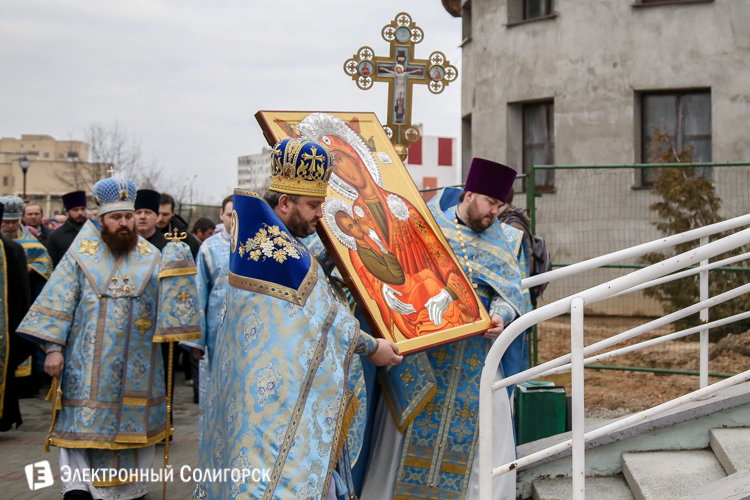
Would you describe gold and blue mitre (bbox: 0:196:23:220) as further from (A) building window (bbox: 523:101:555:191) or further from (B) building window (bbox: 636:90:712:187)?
(B) building window (bbox: 636:90:712:187)

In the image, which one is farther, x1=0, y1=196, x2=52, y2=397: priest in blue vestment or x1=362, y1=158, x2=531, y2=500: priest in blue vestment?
x1=0, y1=196, x2=52, y2=397: priest in blue vestment

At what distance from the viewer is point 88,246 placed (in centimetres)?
546

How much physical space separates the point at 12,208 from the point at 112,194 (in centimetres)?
345

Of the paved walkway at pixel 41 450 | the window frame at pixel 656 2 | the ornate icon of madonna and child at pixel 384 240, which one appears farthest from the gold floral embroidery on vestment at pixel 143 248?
the window frame at pixel 656 2


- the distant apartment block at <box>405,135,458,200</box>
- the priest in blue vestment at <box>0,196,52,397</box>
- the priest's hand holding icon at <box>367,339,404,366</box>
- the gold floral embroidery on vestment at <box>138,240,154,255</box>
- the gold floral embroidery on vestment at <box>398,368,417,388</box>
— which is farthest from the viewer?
the distant apartment block at <box>405,135,458,200</box>

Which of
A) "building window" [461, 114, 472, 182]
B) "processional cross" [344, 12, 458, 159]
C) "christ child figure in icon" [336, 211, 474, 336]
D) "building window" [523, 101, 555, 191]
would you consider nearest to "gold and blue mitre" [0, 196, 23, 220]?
"processional cross" [344, 12, 458, 159]

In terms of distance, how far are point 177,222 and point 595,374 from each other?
4.98 m

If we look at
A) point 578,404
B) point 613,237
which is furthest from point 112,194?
point 613,237

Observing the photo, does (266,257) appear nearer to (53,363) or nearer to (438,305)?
(438,305)

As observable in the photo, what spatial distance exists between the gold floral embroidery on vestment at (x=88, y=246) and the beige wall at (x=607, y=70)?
8.02 metres

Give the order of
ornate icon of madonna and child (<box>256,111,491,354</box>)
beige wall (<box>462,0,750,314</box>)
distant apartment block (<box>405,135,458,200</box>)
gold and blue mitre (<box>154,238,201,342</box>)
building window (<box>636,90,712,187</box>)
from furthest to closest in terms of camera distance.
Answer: distant apartment block (<box>405,135,458,200</box>), building window (<box>636,90,712,187</box>), beige wall (<box>462,0,750,314</box>), gold and blue mitre (<box>154,238,201,342</box>), ornate icon of madonna and child (<box>256,111,491,354</box>)

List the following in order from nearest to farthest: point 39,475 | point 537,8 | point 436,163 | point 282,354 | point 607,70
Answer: point 282,354
point 39,475
point 607,70
point 537,8
point 436,163

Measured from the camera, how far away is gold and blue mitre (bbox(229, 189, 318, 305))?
3.22 metres

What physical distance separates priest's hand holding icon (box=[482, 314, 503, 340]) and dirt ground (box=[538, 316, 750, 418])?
3.76 metres
